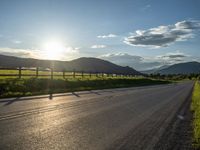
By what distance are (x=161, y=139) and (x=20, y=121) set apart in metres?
4.54

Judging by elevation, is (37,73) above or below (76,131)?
above

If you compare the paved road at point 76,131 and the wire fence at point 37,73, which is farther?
the wire fence at point 37,73

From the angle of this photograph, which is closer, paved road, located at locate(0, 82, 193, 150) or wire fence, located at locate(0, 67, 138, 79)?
paved road, located at locate(0, 82, 193, 150)

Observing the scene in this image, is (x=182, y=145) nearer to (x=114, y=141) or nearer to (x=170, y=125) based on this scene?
(x=114, y=141)

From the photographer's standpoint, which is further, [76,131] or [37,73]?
[37,73]

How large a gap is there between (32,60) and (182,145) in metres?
187

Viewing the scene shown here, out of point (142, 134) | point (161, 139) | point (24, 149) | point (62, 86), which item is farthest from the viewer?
point (62, 86)

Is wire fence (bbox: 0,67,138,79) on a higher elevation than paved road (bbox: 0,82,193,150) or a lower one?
higher

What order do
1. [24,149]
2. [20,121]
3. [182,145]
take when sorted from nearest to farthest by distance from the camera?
[24,149], [182,145], [20,121]

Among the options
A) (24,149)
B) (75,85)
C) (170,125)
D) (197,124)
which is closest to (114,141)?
(24,149)

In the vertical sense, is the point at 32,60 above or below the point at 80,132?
above

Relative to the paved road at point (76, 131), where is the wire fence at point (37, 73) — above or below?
above

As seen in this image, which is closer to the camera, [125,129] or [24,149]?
[24,149]

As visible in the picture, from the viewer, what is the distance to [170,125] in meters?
10.0
